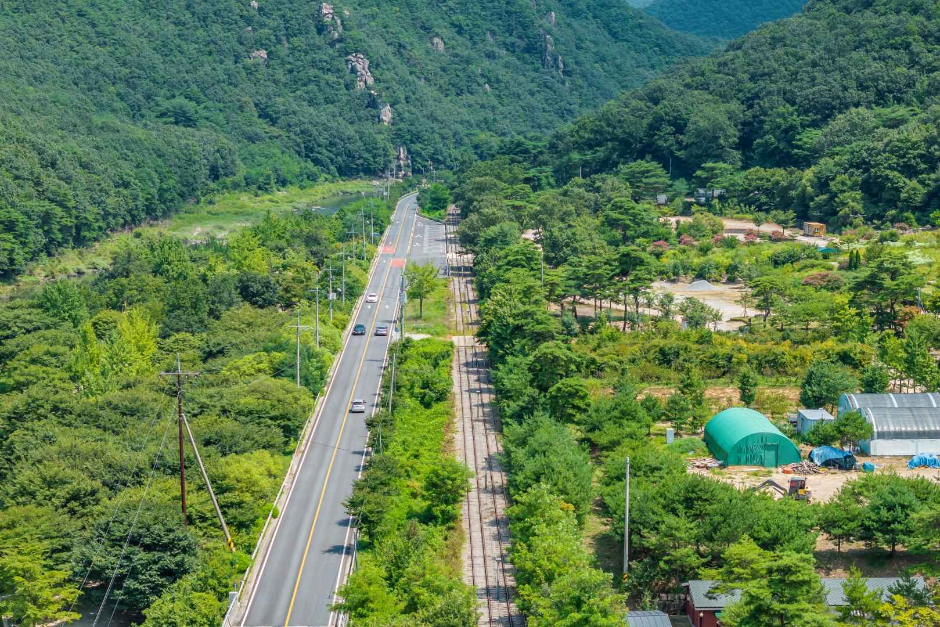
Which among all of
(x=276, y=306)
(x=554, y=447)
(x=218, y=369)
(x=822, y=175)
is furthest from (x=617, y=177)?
(x=554, y=447)

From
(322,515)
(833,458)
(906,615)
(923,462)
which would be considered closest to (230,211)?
(322,515)

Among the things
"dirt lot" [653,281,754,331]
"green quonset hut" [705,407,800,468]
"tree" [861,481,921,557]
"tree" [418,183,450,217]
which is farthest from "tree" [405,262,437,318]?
"tree" [418,183,450,217]

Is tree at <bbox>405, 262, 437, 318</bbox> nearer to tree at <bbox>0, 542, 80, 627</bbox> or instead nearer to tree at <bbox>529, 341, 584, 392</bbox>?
tree at <bbox>529, 341, 584, 392</bbox>

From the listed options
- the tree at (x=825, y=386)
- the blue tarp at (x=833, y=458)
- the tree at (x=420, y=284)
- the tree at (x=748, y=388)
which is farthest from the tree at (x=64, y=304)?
the blue tarp at (x=833, y=458)

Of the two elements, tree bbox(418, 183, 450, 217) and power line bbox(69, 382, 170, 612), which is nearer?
power line bbox(69, 382, 170, 612)

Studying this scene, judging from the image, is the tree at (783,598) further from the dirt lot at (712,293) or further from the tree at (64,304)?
the tree at (64,304)
